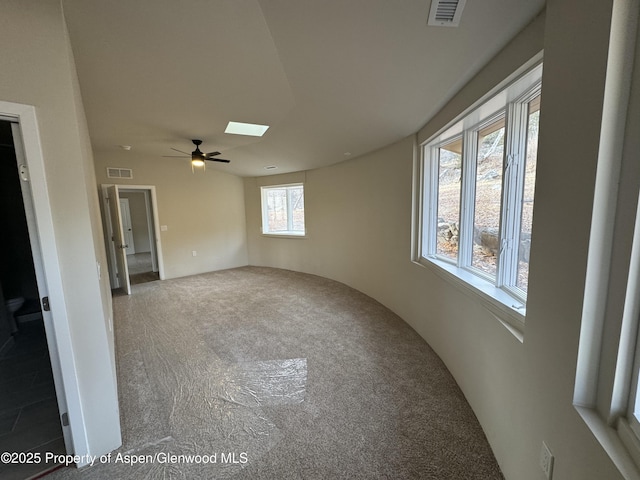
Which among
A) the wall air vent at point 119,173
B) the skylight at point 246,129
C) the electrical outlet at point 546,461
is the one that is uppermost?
the skylight at point 246,129

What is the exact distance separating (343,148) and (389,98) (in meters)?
1.67

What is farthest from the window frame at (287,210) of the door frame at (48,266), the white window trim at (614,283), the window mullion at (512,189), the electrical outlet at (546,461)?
the white window trim at (614,283)

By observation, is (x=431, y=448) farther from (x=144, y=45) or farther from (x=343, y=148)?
(x=343, y=148)

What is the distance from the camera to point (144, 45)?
190 cm

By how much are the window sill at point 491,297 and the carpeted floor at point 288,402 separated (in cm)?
78

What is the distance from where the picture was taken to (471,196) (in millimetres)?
2330

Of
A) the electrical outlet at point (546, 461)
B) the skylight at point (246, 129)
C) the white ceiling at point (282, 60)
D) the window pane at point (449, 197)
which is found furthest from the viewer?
the skylight at point (246, 129)

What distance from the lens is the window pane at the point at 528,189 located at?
5.29 ft

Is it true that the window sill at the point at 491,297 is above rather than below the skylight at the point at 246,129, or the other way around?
below

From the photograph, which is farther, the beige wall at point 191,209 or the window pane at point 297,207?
the window pane at point 297,207

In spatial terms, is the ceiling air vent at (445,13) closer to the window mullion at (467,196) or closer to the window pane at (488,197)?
the window pane at (488,197)

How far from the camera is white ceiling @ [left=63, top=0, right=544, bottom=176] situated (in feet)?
4.82

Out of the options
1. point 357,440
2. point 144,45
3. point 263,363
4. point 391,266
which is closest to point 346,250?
point 391,266

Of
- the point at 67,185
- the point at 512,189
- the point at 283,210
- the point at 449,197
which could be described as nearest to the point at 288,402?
the point at 67,185
